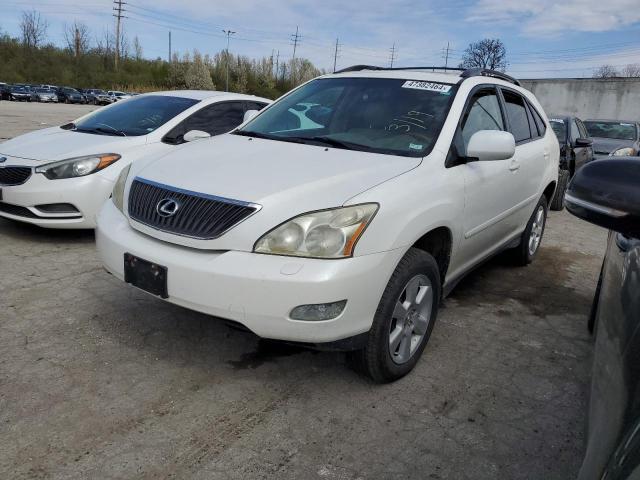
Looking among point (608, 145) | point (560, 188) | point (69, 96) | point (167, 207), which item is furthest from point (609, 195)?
point (69, 96)

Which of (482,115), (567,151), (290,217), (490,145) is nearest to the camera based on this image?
(290,217)

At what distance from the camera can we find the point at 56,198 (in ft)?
15.8

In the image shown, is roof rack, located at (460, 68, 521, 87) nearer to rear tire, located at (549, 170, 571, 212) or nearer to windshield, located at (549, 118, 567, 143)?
rear tire, located at (549, 170, 571, 212)

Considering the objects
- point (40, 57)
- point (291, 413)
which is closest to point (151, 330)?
point (291, 413)

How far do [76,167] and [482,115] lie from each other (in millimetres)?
3565

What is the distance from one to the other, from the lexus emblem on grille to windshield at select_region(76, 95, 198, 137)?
9.76 feet

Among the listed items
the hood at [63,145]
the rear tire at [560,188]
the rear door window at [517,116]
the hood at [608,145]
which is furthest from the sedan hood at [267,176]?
the hood at [608,145]

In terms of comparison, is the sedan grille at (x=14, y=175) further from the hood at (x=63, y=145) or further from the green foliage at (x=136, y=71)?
the green foliage at (x=136, y=71)

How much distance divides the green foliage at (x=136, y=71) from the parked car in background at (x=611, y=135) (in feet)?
202

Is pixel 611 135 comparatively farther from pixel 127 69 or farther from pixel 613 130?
pixel 127 69

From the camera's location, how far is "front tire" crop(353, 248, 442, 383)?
2.68 meters

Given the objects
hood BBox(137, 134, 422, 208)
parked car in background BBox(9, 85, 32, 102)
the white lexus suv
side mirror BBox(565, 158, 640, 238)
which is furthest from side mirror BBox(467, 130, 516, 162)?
parked car in background BBox(9, 85, 32, 102)

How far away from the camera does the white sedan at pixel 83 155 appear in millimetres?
4848

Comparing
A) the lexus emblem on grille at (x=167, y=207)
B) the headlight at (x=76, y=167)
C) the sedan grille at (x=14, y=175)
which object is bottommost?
the sedan grille at (x=14, y=175)
